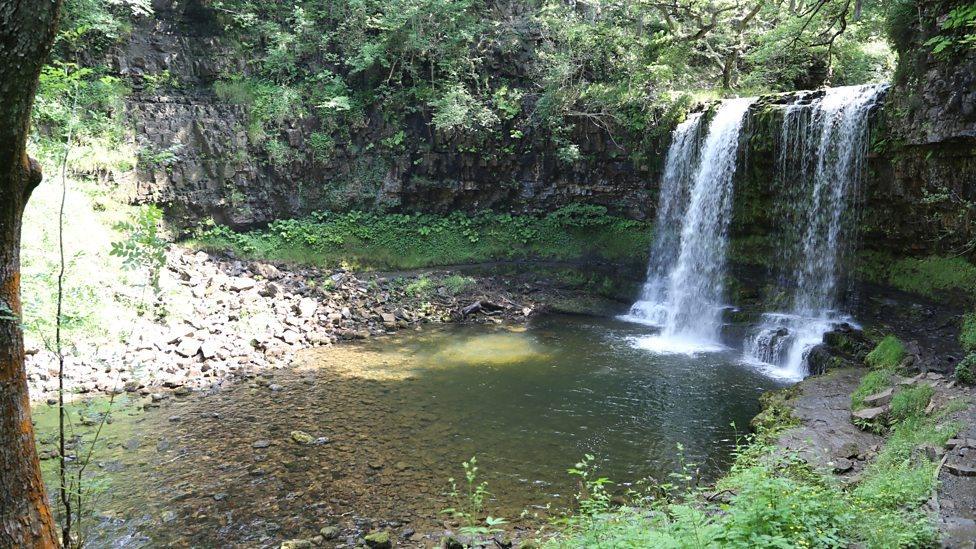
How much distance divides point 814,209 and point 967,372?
655 cm

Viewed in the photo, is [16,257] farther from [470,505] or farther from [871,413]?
[871,413]

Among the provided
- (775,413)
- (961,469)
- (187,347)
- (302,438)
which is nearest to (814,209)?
(775,413)

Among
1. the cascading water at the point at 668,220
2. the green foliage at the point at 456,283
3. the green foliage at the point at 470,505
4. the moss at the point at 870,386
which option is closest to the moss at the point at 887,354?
the moss at the point at 870,386

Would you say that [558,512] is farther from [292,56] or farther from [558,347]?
[292,56]

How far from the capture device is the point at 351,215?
64.7 feet

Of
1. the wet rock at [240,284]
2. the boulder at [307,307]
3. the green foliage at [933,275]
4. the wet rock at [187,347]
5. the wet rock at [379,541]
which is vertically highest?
the green foliage at [933,275]

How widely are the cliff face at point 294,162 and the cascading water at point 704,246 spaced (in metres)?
2.49

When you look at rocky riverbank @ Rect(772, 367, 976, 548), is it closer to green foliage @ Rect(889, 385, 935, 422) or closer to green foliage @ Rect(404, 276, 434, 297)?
green foliage @ Rect(889, 385, 935, 422)

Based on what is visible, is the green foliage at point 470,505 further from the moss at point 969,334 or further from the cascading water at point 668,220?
the cascading water at point 668,220

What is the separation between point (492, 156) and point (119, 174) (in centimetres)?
1151

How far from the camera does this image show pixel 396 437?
8.69 metres

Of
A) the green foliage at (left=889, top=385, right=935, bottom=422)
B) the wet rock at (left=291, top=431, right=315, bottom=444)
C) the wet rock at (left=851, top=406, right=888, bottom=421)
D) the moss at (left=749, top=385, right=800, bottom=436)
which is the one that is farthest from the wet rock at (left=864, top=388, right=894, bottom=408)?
the wet rock at (left=291, top=431, right=315, bottom=444)

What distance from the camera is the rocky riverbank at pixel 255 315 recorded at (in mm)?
10695

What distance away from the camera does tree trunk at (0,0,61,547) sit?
3.16 meters
